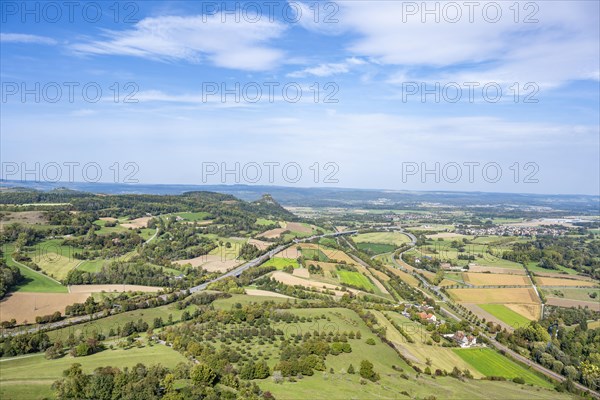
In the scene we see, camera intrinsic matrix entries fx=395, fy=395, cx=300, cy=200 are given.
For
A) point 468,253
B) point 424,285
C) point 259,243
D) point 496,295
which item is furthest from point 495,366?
Answer: point 468,253

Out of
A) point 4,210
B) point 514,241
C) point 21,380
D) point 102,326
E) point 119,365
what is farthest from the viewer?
point 514,241

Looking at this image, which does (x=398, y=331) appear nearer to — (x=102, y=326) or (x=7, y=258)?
(x=102, y=326)

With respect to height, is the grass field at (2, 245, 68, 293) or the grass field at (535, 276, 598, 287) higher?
the grass field at (2, 245, 68, 293)

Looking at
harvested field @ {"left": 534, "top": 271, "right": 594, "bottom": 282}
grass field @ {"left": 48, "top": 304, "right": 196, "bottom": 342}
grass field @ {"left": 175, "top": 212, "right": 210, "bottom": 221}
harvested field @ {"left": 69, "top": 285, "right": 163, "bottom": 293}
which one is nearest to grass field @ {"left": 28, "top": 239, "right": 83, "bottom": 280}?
harvested field @ {"left": 69, "top": 285, "right": 163, "bottom": 293}

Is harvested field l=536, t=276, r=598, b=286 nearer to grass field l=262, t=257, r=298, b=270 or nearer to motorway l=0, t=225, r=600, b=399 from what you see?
motorway l=0, t=225, r=600, b=399

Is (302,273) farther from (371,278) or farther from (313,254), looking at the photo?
(313,254)

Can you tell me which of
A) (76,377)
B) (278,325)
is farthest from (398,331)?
(76,377)
